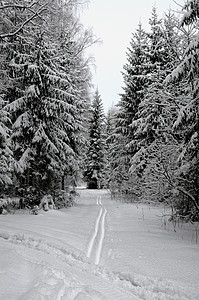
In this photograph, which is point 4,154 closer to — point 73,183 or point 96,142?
point 73,183

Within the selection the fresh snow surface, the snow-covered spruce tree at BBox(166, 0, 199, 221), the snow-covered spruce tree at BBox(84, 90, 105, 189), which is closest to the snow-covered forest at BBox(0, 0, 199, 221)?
the snow-covered spruce tree at BBox(166, 0, 199, 221)

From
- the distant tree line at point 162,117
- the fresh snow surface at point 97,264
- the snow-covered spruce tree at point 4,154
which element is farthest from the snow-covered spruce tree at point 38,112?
the distant tree line at point 162,117

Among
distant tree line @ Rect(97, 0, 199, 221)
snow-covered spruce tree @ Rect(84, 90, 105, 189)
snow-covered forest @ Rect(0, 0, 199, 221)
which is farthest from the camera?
snow-covered spruce tree @ Rect(84, 90, 105, 189)

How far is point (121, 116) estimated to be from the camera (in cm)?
2277

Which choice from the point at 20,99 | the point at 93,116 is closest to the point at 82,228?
the point at 20,99

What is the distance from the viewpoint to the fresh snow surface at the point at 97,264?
4109 millimetres

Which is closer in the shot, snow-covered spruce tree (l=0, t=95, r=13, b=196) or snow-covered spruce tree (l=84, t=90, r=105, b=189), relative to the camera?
snow-covered spruce tree (l=0, t=95, r=13, b=196)

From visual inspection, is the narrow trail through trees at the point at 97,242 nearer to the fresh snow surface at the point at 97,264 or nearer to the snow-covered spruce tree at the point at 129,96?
the fresh snow surface at the point at 97,264

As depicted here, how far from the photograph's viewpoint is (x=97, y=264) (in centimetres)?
614

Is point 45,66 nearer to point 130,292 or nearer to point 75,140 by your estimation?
point 75,140

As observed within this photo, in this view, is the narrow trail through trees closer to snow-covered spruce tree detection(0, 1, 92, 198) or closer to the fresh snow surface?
the fresh snow surface

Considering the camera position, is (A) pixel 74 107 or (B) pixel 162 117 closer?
(B) pixel 162 117

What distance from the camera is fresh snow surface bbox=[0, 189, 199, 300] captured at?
13.5 ft

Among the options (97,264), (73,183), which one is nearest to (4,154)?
(97,264)
